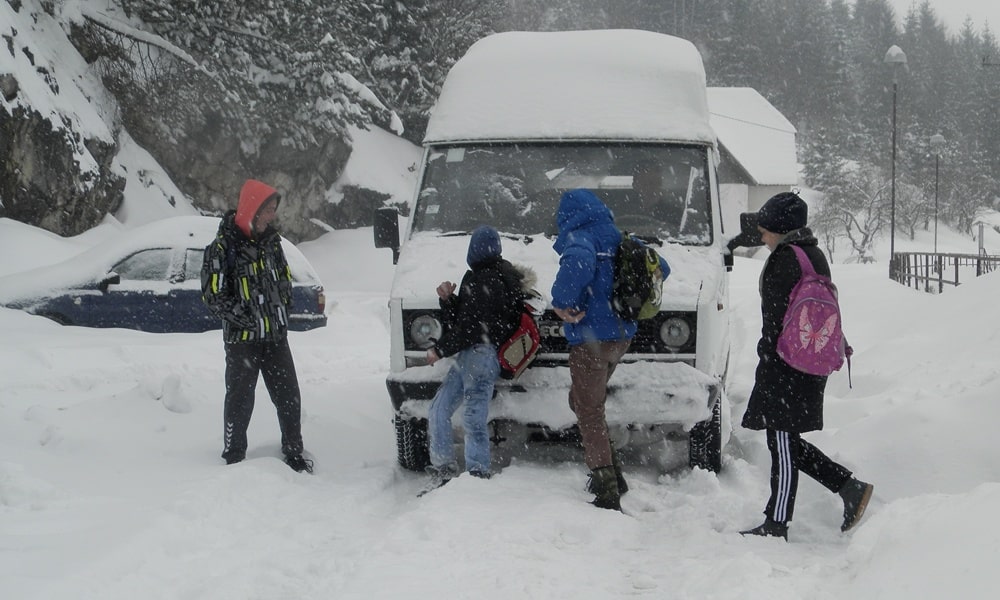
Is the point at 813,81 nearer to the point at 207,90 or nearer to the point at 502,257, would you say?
the point at 207,90

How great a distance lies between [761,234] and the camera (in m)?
4.80

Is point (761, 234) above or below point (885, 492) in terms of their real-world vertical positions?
above

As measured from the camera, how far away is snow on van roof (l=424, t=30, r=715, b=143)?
→ 259 inches

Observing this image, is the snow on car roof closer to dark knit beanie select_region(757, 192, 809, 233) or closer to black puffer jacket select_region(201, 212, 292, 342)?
black puffer jacket select_region(201, 212, 292, 342)

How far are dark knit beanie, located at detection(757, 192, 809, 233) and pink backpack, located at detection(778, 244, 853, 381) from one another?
0.94 feet

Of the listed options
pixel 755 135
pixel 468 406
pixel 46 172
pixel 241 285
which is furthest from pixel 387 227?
pixel 755 135

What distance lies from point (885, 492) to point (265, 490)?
3.66 meters

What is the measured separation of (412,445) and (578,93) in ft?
9.72

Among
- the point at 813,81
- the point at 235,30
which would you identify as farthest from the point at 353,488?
the point at 813,81

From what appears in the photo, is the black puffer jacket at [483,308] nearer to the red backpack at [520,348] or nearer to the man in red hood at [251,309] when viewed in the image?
the red backpack at [520,348]

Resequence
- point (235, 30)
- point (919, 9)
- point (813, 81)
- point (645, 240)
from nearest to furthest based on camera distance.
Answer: point (645, 240) → point (235, 30) → point (813, 81) → point (919, 9)

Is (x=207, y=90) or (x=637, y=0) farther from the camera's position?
(x=637, y=0)

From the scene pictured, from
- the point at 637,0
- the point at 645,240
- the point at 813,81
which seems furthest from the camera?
the point at 813,81

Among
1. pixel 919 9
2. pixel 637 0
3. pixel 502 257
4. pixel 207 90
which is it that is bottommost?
pixel 502 257
